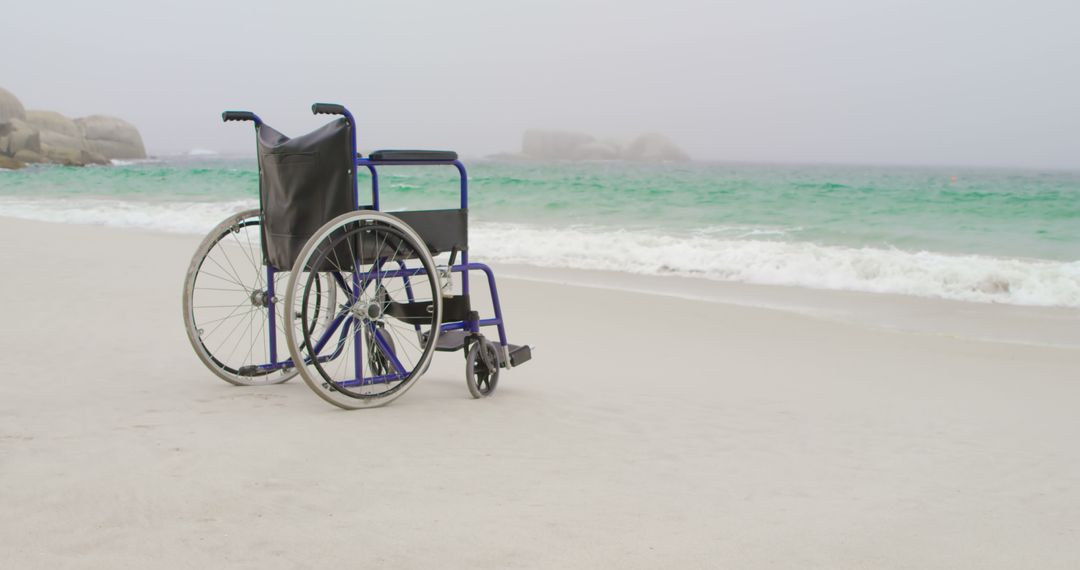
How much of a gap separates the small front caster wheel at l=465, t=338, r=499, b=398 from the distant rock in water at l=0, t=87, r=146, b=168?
45418 mm

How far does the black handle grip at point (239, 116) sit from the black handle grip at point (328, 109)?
1.68 ft

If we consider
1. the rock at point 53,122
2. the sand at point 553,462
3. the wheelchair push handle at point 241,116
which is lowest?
the sand at point 553,462

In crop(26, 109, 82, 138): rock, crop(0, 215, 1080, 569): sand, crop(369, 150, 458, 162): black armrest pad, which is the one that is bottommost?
crop(0, 215, 1080, 569): sand

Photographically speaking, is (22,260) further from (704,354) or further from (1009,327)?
(1009,327)

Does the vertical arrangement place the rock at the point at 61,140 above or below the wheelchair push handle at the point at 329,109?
above

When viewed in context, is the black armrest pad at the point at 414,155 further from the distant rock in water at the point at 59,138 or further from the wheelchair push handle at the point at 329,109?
the distant rock in water at the point at 59,138

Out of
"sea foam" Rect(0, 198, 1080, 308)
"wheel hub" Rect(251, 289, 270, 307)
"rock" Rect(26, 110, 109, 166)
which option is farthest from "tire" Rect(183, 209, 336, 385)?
"rock" Rect(26, 110, 109, 166)

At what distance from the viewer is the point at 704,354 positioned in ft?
16.3

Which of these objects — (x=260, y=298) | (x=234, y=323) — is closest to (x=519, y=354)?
(x=260, y=298)

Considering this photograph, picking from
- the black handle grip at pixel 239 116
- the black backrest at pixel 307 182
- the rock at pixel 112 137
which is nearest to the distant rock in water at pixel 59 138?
the rock at pixel 112 137

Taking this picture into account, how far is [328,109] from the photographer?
10.2ft

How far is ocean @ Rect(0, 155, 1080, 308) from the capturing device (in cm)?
890

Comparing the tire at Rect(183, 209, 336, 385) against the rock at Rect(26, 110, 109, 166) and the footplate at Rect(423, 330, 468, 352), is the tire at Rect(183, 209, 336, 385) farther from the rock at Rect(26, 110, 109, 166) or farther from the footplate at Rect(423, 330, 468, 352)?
the rock at Rect(26, 110, 109, 166)

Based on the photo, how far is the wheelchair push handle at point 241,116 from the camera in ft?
11.4
